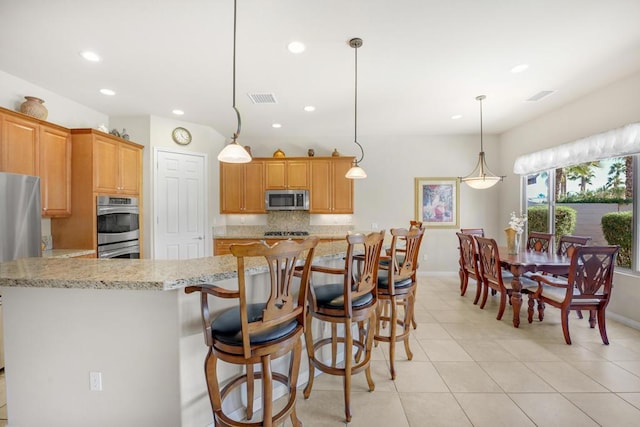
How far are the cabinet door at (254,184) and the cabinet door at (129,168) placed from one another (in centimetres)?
180

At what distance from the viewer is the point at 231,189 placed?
17.9ft

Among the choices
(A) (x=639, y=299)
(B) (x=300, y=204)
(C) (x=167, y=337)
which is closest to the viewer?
(C) (x=167, y=337)

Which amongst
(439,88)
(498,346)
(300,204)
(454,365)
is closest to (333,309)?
(454,365)

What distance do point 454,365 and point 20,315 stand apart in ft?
10.1

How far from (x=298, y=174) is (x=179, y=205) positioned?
7.24 feet

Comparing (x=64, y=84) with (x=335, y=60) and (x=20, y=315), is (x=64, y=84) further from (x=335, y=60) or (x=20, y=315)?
(x=335, y=60)

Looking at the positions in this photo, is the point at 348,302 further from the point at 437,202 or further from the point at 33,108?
the point at 437,202

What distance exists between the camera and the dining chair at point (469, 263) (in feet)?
12.5

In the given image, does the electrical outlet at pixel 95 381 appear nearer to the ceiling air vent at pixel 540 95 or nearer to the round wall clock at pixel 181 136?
the round wall clock at pixel 181 136

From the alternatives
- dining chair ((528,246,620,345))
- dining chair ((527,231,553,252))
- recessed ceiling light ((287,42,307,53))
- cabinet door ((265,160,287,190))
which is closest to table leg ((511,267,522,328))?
dining chair ((528,246,620,345))

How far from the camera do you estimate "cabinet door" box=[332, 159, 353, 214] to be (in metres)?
5.31

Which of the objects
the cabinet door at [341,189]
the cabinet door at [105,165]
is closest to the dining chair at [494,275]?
the cabinet door at [341,189]

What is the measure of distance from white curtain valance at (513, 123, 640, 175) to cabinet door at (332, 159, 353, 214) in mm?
3031

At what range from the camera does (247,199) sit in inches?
215
